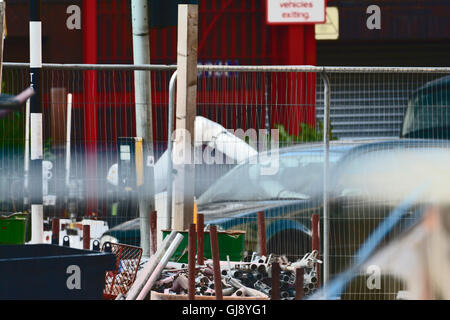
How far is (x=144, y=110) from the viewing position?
1109 centimetres

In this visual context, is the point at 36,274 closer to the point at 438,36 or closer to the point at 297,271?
the point at 297,271

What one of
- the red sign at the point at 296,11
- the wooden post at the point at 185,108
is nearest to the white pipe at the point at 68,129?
the wooden post at the point at 185,108

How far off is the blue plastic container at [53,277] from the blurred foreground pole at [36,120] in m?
2.20

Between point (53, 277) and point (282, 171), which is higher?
point (282, 171)

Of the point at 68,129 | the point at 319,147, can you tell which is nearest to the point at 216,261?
the point at 319,147

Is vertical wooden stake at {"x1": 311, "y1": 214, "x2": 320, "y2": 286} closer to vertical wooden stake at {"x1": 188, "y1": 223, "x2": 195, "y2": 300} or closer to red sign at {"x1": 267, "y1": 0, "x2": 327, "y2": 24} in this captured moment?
vertical wooden stake at {"x1": 188, "y1": 223, "x2": 195, "y2": 300}

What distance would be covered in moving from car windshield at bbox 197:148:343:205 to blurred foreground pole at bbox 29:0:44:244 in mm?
2467

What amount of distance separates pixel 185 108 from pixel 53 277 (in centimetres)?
275

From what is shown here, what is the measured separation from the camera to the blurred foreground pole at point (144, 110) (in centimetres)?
1073

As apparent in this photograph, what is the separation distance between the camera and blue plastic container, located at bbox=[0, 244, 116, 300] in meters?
6.81

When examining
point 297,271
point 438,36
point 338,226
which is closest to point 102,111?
point 338,226

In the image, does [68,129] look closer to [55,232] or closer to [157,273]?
[55,232]

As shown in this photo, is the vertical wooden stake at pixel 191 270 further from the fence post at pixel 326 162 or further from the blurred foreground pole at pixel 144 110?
the fence post at pixel 326 162

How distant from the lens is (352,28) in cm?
2220
